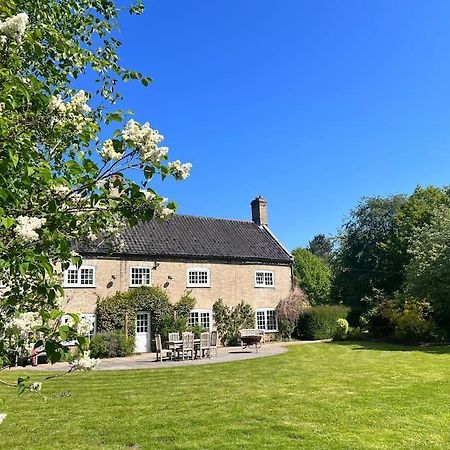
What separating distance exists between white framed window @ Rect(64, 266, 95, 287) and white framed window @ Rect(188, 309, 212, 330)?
21.0 ft

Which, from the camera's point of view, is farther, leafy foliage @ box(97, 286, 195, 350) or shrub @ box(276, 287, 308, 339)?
shrub @ box(276, 287, 308, 339)

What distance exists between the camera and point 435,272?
2356 cm

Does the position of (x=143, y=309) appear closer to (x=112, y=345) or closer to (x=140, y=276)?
(x=140, y=276)

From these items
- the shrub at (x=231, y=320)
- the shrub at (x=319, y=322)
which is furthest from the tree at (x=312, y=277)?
the shrub at (x=231, y=320)

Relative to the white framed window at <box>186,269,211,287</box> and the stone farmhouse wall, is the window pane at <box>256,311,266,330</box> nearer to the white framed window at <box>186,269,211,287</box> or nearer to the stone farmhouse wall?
the stone farmhouse wall

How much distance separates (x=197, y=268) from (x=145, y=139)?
24345 mm

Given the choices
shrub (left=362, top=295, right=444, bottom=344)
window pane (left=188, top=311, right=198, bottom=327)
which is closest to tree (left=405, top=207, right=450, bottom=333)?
shrub (left=362, top=295, right=444, bottom=344)

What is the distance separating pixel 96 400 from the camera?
11258 millimetres

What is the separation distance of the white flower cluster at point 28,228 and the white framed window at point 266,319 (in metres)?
27.3

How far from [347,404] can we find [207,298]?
17.9 meters

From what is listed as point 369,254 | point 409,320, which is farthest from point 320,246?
point 409,320

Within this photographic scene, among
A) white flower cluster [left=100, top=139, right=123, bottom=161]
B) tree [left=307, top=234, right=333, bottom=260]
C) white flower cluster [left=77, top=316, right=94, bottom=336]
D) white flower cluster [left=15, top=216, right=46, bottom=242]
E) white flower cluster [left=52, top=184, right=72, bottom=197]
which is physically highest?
tree [left=307, top=234, right=333, bottom=260]

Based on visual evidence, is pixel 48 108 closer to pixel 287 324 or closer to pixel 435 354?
pixel 435 354

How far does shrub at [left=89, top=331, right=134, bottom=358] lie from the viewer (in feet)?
73.5
